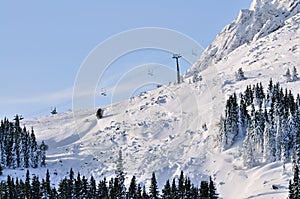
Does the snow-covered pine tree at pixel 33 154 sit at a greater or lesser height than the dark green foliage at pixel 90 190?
greater

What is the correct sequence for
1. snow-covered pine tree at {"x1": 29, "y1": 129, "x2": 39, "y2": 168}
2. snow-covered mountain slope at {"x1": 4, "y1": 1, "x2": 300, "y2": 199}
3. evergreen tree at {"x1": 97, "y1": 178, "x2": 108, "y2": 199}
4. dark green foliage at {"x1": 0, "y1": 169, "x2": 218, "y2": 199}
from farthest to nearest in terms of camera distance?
snow-covered pine tree at {"x1": 29, "y1": 129, "x2": 39, "y2": 168}
snow-covered mountain slope at {"x1": 4, "y1": 1, "x2": 300, "y2": 199}
evergreen tree at {"x1": 97, "y1": 178, "x2": 108, "y2": 199}
dark green foliage at {"x1": 0, "y1": 169, "x2": 218, "y2": 199}

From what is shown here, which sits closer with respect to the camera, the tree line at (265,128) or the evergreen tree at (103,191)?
the evergreen tree at (103,191)

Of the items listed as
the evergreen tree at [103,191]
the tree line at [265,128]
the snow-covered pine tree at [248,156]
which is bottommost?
the evergreen tree at [103,191]

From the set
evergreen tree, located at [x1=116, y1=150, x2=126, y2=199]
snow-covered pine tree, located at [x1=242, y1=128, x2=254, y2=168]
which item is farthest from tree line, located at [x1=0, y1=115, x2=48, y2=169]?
snow-covered pine tree, located at [x1=242, y1=128, x2=254, y2=168]

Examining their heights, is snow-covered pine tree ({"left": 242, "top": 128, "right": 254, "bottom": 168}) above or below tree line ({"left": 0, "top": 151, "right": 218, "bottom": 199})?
above

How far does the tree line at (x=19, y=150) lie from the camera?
17688cm

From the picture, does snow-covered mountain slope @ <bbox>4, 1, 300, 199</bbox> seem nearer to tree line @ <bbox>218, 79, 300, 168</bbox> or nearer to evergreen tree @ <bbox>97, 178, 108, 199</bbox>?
tree line @ <bbox>218, 79, 300, 168</bbox>

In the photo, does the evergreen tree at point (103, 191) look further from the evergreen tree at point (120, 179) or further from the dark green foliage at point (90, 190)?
the evergreen tree at point (120, 179)

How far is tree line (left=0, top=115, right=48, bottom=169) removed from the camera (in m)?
177

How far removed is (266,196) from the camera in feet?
419

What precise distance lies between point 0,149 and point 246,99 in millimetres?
73292

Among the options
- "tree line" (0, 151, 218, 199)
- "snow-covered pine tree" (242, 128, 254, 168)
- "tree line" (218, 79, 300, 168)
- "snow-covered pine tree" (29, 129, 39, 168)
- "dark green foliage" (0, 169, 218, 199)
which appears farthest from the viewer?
"snow-covered pine tree" (29, 129, 39, 168)

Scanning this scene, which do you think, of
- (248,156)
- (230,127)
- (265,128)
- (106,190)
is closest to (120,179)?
(106,190)

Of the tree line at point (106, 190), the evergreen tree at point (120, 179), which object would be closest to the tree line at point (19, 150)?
the evergreen tree at point (120, 179)
